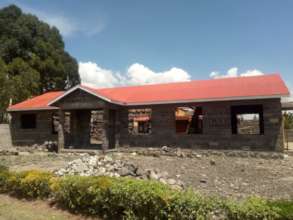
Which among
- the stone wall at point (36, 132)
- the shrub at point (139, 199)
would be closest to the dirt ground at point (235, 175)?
the shrub at point (139, 199)

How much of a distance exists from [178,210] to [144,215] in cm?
86

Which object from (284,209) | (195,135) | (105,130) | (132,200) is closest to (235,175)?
(195,135)

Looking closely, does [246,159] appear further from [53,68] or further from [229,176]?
[53,68]

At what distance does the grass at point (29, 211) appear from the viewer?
23.2 ft

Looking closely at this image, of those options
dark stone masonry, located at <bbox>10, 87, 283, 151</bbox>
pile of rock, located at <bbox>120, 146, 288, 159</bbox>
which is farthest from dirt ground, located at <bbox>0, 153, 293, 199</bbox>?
dark stone masonry, located at <bbox>10, 87, 283, 151</bbox>

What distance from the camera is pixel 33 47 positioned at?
40531 mm

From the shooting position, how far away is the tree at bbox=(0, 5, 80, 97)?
38.9 m

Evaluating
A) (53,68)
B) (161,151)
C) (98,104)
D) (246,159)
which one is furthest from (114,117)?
(53,68)

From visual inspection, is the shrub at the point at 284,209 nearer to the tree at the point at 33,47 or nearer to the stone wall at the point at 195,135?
the stone wall at the point at 195,135

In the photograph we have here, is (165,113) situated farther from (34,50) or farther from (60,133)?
(34,50)

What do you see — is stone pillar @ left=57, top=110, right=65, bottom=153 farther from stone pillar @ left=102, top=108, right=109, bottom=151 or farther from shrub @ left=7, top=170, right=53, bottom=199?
shrub @ left=7, top=170, right=53, bottom=199

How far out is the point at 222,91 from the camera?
56.2ft

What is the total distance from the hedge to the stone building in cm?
922

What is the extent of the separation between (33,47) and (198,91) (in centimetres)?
2979
